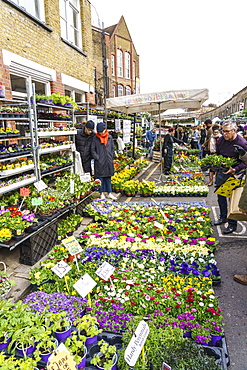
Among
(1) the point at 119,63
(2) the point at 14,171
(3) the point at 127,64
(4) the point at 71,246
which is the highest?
(3) the point at 127,64

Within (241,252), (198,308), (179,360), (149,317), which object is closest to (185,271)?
(198,308)

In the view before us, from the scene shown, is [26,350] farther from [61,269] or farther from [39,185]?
[39,185]

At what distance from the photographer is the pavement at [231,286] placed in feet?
8.54

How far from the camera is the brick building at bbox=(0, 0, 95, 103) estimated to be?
614cm

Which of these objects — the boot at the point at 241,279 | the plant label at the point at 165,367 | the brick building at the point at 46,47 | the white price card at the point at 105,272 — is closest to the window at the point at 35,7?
the brick building at the point at 46,47

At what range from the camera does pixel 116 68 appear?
29.9 metres

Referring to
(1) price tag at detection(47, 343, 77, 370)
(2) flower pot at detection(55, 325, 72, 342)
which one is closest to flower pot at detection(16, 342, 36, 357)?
(2) flower pot at detection(55, 325, 72, 342)

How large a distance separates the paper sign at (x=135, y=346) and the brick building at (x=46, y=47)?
4.68 metres

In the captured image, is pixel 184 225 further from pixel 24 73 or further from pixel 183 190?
pixel 24 73

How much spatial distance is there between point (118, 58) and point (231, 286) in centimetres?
3152

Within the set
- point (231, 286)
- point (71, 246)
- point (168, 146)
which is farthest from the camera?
point (168, 146)

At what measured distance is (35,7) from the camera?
7.46 metres

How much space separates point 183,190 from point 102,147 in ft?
9.40

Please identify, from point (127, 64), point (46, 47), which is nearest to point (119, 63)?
point (127, 64)
